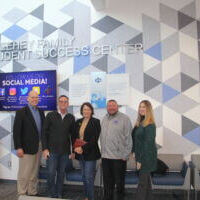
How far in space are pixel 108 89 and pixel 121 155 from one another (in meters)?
1.45

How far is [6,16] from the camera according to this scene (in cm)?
486

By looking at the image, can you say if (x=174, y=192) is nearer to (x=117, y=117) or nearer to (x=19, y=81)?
(x=117, y=117)

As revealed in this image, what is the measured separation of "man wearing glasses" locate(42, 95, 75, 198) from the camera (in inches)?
128

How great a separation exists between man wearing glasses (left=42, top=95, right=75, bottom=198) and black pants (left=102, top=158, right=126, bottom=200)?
0.59 m

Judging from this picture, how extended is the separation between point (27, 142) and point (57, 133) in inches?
21.7

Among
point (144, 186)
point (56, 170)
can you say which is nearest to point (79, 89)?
point (56, 170)

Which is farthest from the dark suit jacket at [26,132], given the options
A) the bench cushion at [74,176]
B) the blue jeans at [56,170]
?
the bench cushion at [74,176]

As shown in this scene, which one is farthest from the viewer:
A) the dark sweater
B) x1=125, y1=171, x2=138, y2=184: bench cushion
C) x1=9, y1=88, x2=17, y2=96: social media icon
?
x1=9, y1=88, x2=17, y2=96: social media icon

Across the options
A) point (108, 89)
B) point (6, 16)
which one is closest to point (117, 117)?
point (108, 89)

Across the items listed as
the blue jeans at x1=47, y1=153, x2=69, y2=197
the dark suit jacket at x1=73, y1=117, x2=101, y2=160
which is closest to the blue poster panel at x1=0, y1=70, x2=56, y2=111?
the blue jeans at x1=47, y1=153, x2=69, y2=197

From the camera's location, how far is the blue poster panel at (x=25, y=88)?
173 inches

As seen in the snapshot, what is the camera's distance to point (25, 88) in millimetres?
4531

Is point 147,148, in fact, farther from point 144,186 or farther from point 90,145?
point 90,145

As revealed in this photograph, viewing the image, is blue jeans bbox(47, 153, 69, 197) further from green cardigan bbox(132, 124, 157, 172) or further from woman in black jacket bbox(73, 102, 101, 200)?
green cardigan bbox(132, 124, 157, 172)
